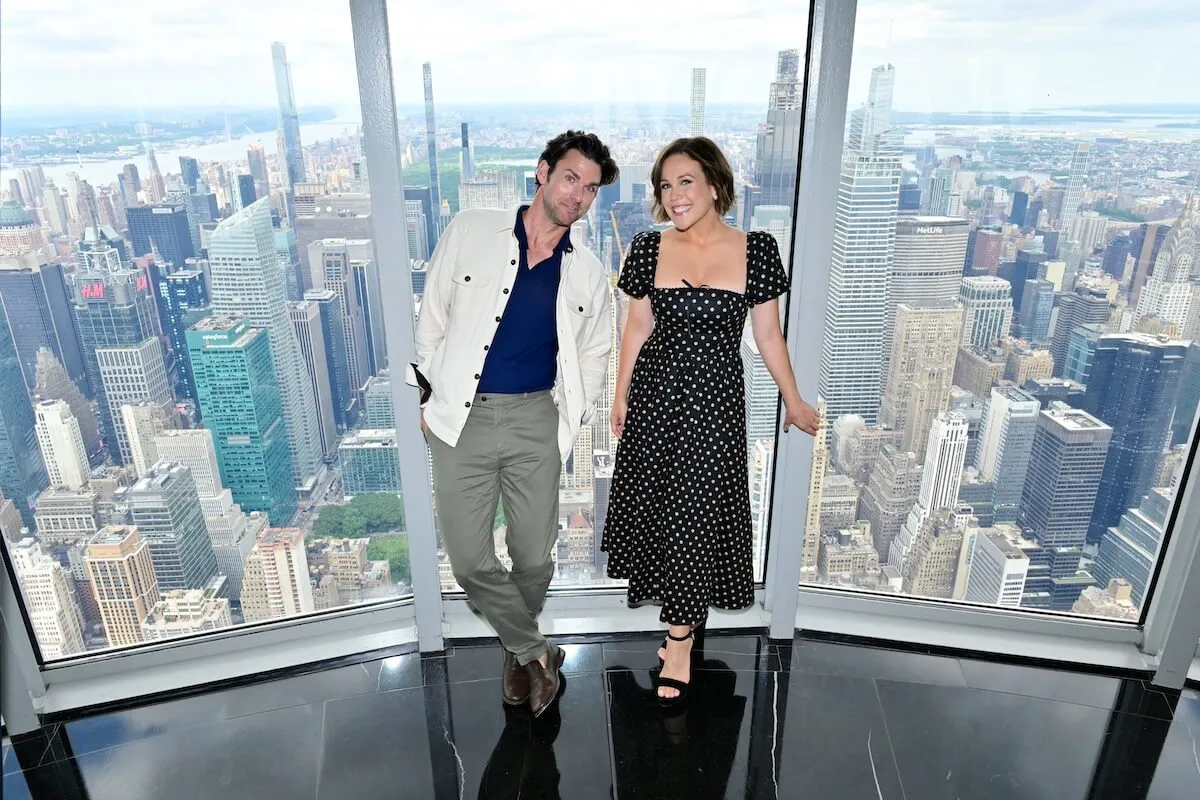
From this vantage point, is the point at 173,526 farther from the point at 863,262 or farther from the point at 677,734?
the point at 863,262

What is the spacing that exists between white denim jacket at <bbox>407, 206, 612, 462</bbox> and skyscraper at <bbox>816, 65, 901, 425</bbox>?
71 centimetres

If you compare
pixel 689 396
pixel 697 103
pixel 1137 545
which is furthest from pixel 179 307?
pixel 1137 545

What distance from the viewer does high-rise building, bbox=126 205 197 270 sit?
2064 mm

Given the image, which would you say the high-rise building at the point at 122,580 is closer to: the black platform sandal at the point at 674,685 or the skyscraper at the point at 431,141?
the skyscraper at the point at 431,141

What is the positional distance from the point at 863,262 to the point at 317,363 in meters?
1.63

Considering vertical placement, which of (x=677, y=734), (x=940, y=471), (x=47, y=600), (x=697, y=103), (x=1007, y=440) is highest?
(x=697, y=103)

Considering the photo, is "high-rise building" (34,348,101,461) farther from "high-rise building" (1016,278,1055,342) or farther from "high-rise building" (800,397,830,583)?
"high-rise building" (1016,278,1055,342)

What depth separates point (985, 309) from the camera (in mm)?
2344

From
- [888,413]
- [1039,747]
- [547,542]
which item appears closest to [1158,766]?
[1039,747]

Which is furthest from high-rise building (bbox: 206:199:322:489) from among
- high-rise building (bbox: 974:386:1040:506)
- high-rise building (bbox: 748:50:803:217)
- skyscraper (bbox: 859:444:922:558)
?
high-rise building (bbox: 974:386:1040:506)

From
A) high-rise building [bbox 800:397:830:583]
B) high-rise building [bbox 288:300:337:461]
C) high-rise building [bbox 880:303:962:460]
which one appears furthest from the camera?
high-rise building [bbox 800:397:830:583]

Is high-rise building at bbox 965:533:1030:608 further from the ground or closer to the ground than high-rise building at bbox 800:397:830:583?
closer to the ground

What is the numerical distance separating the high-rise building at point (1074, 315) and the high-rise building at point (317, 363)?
2148 millimetres

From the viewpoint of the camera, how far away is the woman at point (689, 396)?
2074 mm
